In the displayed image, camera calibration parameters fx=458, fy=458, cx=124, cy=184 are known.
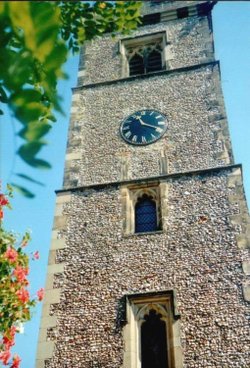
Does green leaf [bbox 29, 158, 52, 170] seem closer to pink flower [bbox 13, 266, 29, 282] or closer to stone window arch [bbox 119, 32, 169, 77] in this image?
pink flower [bbox 13, 266, 29, 282]

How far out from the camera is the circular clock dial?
991 centimetres

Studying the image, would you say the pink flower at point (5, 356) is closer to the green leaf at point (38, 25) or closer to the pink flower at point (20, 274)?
the pink flower at point (20, 274)

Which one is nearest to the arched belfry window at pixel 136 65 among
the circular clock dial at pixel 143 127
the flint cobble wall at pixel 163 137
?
the flint cobble wall at pixel 163 137

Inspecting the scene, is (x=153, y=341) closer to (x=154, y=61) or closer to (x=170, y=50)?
(x=170, y=50)

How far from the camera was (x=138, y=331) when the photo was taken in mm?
6988

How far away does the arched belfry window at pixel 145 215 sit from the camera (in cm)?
848

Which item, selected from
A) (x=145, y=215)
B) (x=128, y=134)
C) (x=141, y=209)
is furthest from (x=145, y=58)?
(x=145, y=215)

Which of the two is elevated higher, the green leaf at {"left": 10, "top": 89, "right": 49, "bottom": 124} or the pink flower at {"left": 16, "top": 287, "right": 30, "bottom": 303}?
the pink flower at {"left": 16, "top": 287, "right": 30, "bottom": 303}

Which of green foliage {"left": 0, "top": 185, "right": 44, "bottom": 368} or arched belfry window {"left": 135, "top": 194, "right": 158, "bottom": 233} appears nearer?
green foliage {"left": 0, "top": 185, "right": 44, "bottom": 368}

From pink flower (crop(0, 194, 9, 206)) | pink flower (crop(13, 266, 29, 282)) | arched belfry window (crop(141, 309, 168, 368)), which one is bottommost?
arched belfry window (crop(141, 309, 168, 368))

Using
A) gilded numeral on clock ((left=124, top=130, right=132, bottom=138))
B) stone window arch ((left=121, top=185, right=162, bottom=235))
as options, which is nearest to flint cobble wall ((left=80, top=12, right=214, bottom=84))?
gilded numeral on clock ((left=124, top=130, right=132, bottom=138))

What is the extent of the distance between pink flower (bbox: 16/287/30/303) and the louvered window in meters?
7.84

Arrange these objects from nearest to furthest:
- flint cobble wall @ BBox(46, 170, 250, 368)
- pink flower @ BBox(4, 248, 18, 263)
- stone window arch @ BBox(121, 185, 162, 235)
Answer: pink flower @ BBox(4, 248, 18, 263) → flint cobble wall @ BBox(46, 170, 250, 368) → stone window arch @ BBox(121, 185, 162, 235)

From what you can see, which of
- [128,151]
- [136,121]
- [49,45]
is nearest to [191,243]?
[128,151]
